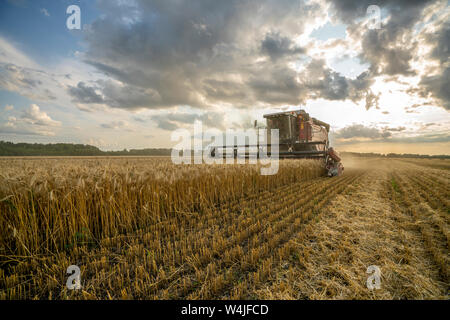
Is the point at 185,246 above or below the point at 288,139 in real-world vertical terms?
below

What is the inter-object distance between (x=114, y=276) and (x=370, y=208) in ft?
17.4

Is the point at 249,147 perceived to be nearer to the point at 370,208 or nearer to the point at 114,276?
the point at 370,208

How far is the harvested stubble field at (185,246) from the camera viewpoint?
171cm

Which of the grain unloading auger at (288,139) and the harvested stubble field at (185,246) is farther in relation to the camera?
the grain unloading auger at (288,139)

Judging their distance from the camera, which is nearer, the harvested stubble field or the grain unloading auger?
the harvested stubble field

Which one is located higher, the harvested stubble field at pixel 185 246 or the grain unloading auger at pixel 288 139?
the grain unloading auger at pixel 288 139

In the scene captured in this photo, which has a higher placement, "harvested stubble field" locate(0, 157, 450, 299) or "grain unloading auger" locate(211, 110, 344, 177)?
"grain unloading auger" locate(211, 110, 344, 177)

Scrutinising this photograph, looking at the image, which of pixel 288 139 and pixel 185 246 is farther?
pixel 288 139

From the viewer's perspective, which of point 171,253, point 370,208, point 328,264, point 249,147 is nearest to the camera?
point 328,264

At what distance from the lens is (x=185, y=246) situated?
2471 millimetres

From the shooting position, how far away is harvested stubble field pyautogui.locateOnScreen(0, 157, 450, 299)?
1.71m
